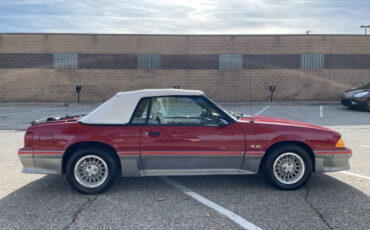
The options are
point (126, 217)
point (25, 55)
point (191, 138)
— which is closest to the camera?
point (126, 217)

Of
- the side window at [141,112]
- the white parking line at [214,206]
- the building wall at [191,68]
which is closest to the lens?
the white parking line at [214,206]

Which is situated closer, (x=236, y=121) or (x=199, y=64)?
(x=236, y=121)

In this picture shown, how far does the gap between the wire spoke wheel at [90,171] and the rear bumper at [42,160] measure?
0.94 ft

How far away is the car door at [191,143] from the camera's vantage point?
4.52 m

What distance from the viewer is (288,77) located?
21.4 metres

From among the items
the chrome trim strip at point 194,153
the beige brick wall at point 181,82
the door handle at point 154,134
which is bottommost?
the chrome trim strip at point 194,153

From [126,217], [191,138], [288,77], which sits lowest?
[126,217]

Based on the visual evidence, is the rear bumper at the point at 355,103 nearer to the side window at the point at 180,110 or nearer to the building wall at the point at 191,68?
the building wall at the point at 191,68

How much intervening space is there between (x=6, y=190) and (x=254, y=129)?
373cm

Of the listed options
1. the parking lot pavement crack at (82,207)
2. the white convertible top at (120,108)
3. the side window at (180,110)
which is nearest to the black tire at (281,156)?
the side window at (180,110)

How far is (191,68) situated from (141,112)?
55.7ft

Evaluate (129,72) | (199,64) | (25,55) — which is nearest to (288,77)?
(199,64)

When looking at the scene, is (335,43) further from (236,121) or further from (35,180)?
(35,180)

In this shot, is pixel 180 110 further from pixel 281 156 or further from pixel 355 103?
pixel 355 103
